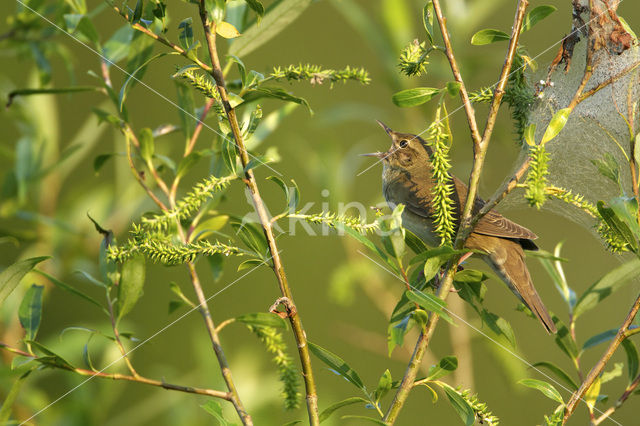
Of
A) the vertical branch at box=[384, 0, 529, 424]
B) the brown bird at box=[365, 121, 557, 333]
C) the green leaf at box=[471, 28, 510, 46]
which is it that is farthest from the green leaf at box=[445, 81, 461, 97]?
the brown bird at box=[365, 121, 557, 333]

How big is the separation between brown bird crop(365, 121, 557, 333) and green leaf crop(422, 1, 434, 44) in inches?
40.1

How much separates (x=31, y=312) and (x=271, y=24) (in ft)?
3.54

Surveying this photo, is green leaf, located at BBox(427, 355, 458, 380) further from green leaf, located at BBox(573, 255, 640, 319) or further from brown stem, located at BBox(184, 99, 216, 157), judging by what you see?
brown stem, located at BBox(184, 99, 216, 157)

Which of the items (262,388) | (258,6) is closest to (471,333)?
(262,388)

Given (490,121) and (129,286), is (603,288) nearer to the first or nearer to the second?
(490,121)

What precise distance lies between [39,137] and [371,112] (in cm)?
137

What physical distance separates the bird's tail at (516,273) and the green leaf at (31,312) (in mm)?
1730

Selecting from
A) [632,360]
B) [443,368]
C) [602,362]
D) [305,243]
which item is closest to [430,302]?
[443,368]

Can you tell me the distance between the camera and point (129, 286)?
179cm

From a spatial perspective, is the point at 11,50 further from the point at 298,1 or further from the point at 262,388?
the point at 262,388

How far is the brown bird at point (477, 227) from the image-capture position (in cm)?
265

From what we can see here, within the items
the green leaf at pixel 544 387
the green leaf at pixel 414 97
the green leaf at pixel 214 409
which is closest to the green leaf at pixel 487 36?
the green leaf at pixel 414 97

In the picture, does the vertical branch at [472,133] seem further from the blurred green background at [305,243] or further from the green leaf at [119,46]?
the green leaf at [119,46]

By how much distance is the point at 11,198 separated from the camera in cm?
242
